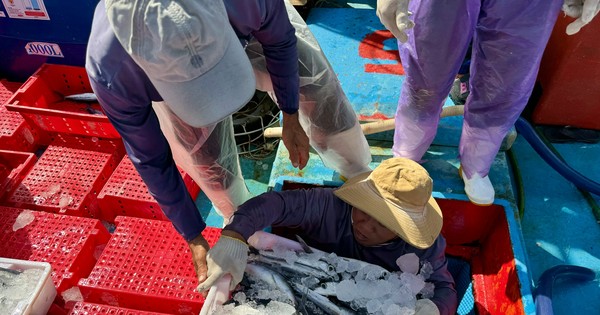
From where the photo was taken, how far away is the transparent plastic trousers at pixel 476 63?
6.71ft

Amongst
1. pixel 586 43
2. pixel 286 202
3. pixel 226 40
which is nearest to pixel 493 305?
pixel 286 202

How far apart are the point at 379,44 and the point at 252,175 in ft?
5.05

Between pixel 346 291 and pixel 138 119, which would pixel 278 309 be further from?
pixel 138 119

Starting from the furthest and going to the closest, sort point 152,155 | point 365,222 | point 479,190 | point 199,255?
point 479,190
point 365,222
point 199,255
point 152,155

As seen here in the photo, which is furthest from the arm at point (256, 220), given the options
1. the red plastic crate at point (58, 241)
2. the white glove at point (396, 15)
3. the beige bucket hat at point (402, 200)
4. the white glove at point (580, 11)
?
the white glove at point (580, 11)

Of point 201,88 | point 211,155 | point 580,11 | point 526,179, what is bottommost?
point 526,179

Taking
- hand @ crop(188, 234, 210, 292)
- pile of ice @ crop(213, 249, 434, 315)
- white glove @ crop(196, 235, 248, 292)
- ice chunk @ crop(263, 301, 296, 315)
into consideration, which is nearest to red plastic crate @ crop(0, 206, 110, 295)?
hand @ crop(188, 234, 210, 292)

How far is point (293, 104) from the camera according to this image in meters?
2.24

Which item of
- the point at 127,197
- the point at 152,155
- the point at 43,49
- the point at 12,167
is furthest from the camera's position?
the point at 43,49

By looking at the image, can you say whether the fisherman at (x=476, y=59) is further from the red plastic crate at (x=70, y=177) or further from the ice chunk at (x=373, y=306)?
the red plastic crate at (x=70, y=177)

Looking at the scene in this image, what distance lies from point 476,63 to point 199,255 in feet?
5.51

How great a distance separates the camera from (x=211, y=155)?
2.41m

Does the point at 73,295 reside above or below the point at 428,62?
→ below

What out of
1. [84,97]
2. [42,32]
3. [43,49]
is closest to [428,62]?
[84,97]
